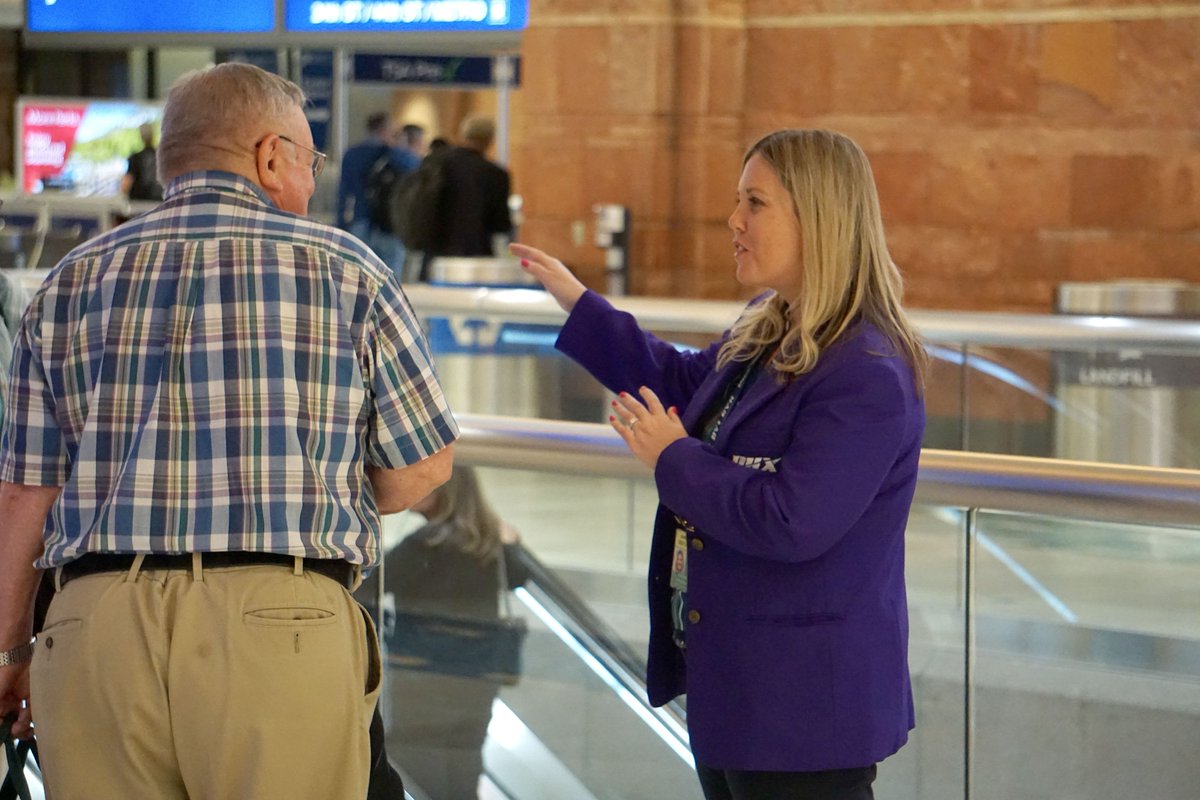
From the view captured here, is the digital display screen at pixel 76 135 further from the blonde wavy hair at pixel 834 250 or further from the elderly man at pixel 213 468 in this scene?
the blonde wavy hair at pixel 834 250

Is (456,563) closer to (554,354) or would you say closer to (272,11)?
(554,354)

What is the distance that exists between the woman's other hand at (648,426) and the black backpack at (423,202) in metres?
8.68

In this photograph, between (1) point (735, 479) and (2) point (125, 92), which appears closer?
(1) point (735, 479)

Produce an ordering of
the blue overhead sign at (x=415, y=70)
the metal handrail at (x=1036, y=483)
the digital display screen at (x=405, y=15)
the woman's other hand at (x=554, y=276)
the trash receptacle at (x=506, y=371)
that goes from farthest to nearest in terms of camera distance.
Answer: the blue overhead sign at (x=415, y=70)
the digital display screen at (x=405, y=15)
the trash receptacle at (x=506, y=371)
the woman's other hand at (x=554, y=276)
the metal handrail at (x=1036, y=483)

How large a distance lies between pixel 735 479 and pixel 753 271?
1.25 ft

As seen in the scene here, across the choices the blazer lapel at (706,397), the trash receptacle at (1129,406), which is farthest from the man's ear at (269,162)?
the trash receptacle at (1129,406)

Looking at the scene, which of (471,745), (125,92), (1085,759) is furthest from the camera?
(125,92)

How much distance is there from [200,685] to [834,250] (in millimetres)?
1196

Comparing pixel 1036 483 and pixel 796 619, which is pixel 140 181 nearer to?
pixel 1036 483

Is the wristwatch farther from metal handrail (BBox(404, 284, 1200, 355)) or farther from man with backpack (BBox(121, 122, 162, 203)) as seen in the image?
man with backpack (BBox(121, 122, 162, 203))

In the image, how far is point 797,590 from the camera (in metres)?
2.66

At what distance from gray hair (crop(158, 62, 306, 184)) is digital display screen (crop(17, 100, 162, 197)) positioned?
73.4 feet

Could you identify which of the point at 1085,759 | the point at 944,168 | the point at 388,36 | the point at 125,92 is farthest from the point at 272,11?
the point at 1085,759

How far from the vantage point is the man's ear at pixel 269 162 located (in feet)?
8.56
